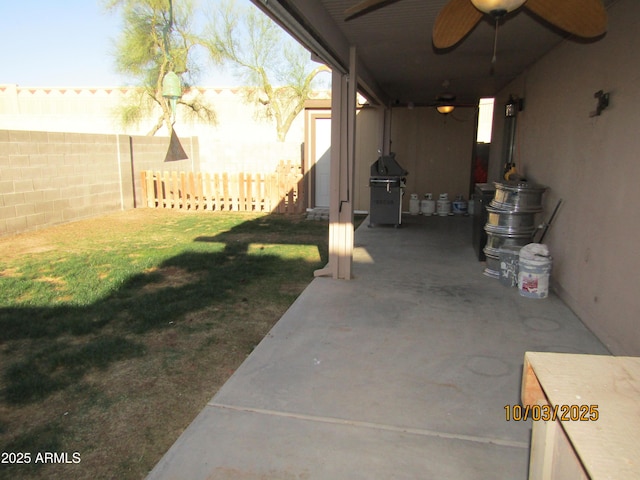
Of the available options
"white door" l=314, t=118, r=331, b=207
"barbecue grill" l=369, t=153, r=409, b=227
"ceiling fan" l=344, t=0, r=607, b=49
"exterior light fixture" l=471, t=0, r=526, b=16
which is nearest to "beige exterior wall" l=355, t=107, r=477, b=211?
"white door" l=314, t=118, r=331, b=207

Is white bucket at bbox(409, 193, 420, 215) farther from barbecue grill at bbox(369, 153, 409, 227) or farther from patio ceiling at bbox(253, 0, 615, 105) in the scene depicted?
patio ceiling at bbox(253, 0, 615, 105)

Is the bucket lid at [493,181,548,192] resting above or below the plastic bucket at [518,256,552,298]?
above

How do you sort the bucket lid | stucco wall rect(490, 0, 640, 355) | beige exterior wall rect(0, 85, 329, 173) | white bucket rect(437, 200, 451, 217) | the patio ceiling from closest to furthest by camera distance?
stucco wall rect(490, 0, 640, 355)
the patio ceiling
the bucket lid
white bucket rect(437, 200, 451, 217)
beige exterior wall rect(0, 85, 329, 173)

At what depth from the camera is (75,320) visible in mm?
3861

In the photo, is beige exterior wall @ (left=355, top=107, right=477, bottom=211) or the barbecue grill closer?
the barbecue grill

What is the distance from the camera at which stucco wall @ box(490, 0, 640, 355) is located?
10.2 feet

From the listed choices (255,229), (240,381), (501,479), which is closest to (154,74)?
(255,229)

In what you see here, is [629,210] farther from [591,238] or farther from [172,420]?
[172,420]

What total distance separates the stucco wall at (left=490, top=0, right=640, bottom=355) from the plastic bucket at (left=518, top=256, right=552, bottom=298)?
0.17 metres

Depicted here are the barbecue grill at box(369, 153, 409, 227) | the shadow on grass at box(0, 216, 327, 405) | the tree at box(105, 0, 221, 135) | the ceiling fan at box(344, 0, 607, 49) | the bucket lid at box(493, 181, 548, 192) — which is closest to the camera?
the ceiling fan at box(344, 0, 607, 49)

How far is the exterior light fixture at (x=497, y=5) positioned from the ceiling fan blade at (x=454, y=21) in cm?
48

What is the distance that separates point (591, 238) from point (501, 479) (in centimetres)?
257

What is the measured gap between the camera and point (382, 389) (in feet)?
8.83

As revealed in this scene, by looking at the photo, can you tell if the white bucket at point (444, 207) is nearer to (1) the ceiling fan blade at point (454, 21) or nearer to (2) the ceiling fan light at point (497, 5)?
(1) the ceiling fan blade at point (454, 21)
